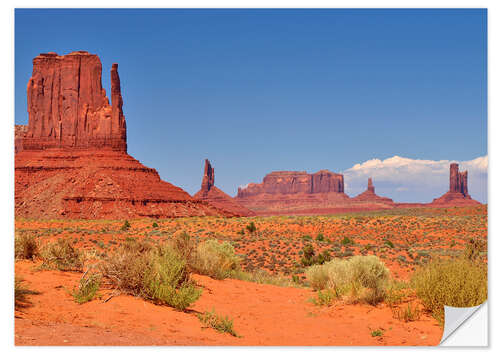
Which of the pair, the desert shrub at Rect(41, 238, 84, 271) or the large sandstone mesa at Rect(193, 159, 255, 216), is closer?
the desert shrub at Rect(41, 238, 84, 271)

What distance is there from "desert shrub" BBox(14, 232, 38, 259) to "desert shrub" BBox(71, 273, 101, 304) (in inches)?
143

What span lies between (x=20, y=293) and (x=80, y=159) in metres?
73.6

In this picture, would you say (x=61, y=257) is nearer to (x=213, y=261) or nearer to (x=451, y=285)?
(x=213, y=261)

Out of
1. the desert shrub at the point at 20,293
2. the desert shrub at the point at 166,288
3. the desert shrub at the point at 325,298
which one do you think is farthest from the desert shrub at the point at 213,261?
the desert shrub at the point at 20,293

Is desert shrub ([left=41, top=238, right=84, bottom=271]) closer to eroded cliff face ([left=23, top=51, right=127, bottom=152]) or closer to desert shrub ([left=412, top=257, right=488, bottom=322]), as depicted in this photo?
desert shrub ([left=412, top=257, right=488, bottom=322])

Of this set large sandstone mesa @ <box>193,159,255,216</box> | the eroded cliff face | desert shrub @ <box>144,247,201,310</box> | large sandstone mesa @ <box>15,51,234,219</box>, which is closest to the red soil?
desert shrub @ <box>144,247,201,310</box>

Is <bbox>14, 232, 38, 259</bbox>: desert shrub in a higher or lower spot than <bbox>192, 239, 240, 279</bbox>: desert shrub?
higher

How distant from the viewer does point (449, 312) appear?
8.41 m

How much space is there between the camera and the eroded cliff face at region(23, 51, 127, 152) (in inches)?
3246

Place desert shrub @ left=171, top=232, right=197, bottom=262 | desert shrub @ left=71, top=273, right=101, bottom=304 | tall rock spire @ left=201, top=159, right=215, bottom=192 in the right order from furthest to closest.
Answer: tall rock spire @ left=201, top=159, right=215, bottom=192 < desert shrub @ left=171, top=232, right=197, bottom=262 < desert shrub @ left=71, top=273, right=101, bottom=304

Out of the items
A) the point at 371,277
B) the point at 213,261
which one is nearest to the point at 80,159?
the point at 213,261

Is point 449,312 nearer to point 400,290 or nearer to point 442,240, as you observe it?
point 400,290

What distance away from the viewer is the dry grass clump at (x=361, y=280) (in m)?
10.8
